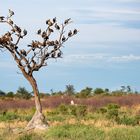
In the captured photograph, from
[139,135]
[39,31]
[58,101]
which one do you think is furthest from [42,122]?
[58,101]

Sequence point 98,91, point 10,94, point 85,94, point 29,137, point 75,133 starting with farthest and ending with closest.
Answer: point 10,94
point 98,91
point 85,94
point 75,133
point 29,137

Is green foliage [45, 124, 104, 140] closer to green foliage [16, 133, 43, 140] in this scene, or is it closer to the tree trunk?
green foliage [16, 133, 43, 140]

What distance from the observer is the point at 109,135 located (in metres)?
17.9

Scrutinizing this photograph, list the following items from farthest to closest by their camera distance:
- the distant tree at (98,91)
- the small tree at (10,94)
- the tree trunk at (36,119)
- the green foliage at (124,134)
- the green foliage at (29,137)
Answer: the small tree at (10,94)
the distant tree at (98,91)
the tree trunk at (36,119)
the green foliage at (29,137)
the green foliage at (124,134)

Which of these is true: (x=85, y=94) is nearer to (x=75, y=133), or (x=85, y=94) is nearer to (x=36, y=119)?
(x=36, y=119)

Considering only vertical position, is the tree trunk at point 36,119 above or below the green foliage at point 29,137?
above

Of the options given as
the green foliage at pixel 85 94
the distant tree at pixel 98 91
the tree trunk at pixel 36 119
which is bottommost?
the tree trunk at pixel 36 119

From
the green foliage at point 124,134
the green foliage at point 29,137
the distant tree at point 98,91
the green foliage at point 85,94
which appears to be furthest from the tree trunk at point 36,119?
the distant tree at point 98,91

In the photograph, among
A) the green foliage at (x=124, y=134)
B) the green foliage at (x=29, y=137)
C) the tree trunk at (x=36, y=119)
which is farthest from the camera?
the tree trunk at (x=36, y=119)

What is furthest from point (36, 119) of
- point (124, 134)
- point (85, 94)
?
point (85, 94)

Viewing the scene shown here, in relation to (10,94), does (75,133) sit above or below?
below

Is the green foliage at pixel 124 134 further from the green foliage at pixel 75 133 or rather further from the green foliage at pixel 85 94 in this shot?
the green foliage at pixel 85 94

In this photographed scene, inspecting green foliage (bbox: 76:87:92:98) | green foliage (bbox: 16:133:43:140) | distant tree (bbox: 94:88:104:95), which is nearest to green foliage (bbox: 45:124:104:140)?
green foliage (bbox: 16:133:43:140)

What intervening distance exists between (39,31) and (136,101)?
65.5ft
